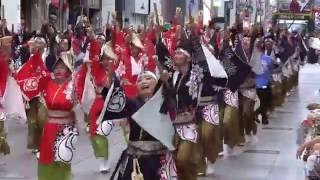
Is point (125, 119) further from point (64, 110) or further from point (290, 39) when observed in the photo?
point (290, 39)

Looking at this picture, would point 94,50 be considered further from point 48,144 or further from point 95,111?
point 48,144

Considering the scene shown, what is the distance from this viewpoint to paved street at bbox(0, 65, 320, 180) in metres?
9.73

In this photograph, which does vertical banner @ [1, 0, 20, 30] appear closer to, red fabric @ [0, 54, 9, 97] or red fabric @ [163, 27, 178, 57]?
red fabric @ [163, 27, 178, 57]

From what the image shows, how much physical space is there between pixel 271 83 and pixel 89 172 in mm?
6700

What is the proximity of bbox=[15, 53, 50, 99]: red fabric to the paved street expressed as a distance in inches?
38.5

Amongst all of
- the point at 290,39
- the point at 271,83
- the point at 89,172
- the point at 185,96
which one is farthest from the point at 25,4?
the point at 185,96

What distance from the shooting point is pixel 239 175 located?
9.90 meters

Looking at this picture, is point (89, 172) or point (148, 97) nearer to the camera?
point (148, 97)

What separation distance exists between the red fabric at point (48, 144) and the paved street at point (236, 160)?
67.6 inches

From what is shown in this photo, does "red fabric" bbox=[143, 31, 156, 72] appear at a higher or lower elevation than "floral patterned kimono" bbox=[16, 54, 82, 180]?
higher

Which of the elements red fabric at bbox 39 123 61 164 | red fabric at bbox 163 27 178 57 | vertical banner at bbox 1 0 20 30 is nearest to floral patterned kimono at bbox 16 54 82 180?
red fabric at bbox 39 123 61 164

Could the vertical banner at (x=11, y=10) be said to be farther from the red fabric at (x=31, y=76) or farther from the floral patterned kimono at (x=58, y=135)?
the floral patterned kimono at (x=58, y=135)

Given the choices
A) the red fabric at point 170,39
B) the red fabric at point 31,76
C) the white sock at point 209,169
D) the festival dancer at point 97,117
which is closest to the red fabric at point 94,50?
the festival dancer at point 97,117

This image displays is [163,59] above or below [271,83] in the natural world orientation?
above
